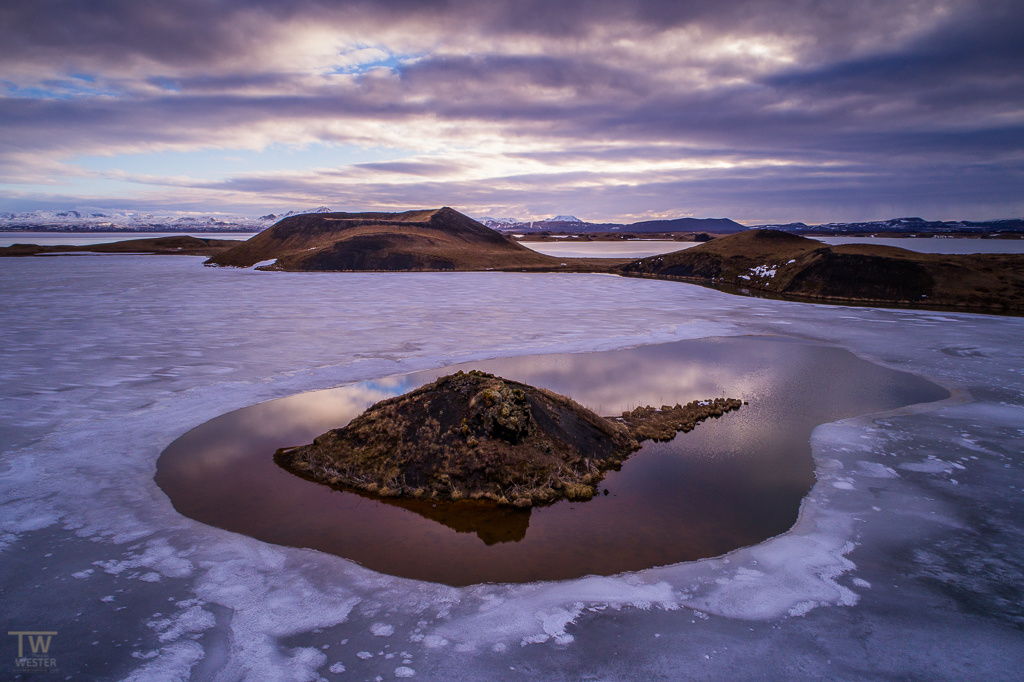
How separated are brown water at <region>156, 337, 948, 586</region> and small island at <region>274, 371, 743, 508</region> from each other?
0.30m

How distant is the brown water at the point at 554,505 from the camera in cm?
690

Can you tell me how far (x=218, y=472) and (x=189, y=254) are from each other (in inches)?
3769

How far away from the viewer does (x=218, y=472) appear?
9.04 m

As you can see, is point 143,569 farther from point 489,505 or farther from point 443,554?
point 489,505

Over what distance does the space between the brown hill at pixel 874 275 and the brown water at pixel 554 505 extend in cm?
2798

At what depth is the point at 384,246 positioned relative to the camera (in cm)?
6412

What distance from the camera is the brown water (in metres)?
6.90

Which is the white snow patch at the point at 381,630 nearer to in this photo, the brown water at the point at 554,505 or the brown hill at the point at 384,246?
the brown water at the point at 554,505

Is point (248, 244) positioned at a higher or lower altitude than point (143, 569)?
higher

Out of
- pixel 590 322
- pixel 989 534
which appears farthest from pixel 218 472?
pixel 590 322

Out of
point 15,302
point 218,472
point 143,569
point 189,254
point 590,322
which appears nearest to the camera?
point 143,569

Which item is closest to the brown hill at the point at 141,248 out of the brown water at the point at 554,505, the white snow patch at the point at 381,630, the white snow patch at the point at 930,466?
the brown water at the point at 554,505
